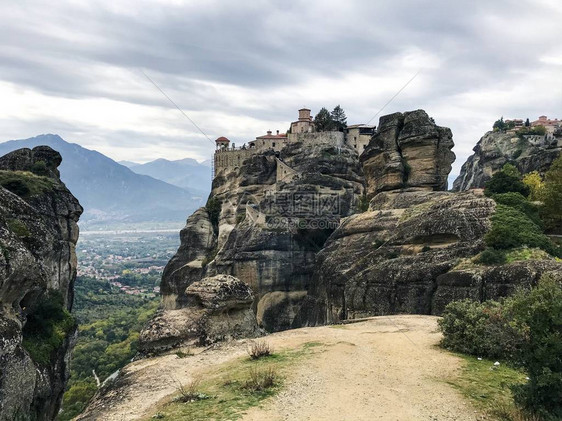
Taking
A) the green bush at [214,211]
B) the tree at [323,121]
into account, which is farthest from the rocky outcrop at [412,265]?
the tree at [323,121]

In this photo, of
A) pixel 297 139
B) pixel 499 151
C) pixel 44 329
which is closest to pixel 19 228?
pixel 44 329

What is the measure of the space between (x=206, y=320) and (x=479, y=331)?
1047 centimetres

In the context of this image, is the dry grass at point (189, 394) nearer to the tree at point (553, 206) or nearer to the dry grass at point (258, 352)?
the dry grass at point (258, 352)

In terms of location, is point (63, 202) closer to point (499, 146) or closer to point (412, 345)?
point (412, 345)

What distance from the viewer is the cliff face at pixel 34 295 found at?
41.8 ft

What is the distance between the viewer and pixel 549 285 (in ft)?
33.0

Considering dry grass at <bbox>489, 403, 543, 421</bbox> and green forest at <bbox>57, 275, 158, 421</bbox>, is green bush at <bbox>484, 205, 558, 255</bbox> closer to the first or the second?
dry grass at <bbox>489, 403, 543, 421</bbox>

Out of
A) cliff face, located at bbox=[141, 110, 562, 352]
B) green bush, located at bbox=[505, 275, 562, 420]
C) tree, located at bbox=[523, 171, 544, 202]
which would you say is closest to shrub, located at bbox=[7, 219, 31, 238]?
cliff face, located at bbox=[141, 110, 562, 352]

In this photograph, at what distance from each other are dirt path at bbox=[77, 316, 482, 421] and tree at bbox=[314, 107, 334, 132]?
6011 centimetres

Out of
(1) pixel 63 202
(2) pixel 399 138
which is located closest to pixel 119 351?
(1) pixel 63 202

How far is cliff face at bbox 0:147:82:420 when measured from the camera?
12.7 meters

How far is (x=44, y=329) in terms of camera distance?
19.5 metres

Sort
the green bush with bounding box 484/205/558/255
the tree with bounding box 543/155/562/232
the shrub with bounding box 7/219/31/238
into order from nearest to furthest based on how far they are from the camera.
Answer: the shrub with bounding box 7/219/31/238 < the green bush with bounding box 484/205/558/255 < the tree with bounding box 543/155/562/232

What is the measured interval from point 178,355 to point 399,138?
102 feet
